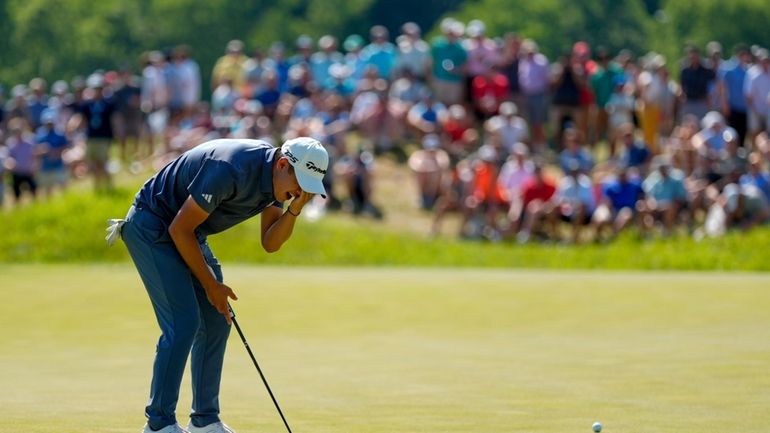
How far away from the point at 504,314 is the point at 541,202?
8601 mm

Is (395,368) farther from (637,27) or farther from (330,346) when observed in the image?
(637,27)

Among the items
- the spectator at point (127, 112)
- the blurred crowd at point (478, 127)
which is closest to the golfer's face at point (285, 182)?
the blurred crowd at point (478, 127)

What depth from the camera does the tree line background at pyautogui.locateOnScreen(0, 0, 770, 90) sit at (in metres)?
58.3

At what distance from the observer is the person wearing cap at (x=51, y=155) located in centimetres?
2747

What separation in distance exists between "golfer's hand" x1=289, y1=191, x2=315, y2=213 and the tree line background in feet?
163

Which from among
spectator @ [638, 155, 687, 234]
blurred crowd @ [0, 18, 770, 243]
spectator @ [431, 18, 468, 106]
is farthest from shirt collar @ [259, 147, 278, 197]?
spectator @ [431, 18, 468, 106]

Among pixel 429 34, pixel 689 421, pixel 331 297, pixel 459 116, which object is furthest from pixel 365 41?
pixel 689 421

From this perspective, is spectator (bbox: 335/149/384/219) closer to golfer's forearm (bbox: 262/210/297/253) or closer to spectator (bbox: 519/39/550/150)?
spectator (bbox: 519/39/550/150)

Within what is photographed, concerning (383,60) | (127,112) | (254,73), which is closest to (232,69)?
(254,73)

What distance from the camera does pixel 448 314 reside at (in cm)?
1614

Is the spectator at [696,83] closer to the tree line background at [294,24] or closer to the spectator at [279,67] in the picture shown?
the spectator at [279,67]

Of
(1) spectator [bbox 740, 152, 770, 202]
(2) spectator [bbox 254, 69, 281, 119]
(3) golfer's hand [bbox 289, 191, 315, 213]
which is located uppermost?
(3) golfer's hand [bbox 289, 191, 315, 213]

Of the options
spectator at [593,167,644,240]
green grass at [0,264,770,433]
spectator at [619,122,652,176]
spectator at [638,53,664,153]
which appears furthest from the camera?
spectator at [638,53,664,153]

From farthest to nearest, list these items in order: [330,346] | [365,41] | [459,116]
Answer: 1. [365,41]
2. [459,116]
3. [330,346]
